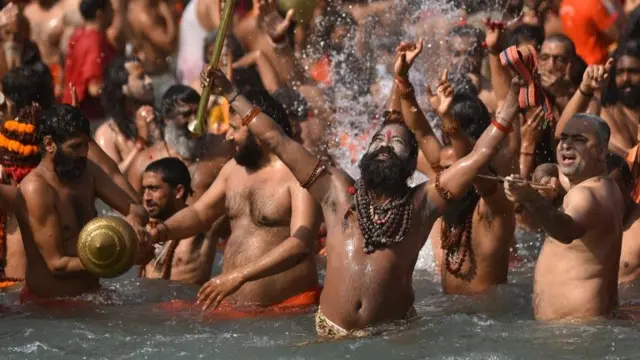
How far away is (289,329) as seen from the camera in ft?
25.4

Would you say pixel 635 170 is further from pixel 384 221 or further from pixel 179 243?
pixel 179 243

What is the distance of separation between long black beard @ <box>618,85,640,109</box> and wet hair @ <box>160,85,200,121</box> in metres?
2.72

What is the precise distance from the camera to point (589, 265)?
23.3ft

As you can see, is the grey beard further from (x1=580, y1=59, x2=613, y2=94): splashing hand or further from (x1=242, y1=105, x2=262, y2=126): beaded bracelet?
(x1=242, y1=105, x2=262, y2=126): beaded bracelet

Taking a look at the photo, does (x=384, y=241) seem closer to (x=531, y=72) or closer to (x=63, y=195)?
(x=531, y=72)

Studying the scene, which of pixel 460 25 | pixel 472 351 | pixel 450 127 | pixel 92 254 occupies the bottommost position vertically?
pixel 472 351

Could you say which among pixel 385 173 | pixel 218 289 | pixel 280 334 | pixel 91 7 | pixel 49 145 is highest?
pixel 91 7

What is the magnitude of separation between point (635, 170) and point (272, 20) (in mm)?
3611

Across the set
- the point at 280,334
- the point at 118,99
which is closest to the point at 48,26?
the point at 118,99

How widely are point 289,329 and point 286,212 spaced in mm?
620

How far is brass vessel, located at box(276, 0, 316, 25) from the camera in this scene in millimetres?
11930

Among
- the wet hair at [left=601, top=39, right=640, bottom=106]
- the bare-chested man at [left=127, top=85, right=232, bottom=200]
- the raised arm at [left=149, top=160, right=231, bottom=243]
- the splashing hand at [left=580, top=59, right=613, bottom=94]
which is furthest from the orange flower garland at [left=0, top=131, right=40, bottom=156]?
the wet hair at [left=601, top=39, right=640, bottom=106]

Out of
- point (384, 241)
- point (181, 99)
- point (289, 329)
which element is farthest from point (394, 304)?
point (181, 99)

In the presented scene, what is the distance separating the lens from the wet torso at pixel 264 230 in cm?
798
